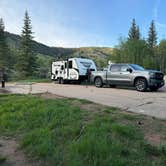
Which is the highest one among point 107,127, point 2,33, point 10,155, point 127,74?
point 2,33

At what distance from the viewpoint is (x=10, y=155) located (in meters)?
4.27

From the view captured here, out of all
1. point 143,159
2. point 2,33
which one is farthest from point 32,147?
point 2,33

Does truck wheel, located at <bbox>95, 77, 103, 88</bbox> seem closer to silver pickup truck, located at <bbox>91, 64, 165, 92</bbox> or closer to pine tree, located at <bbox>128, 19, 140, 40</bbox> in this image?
silver pickup truck, located at <bbox>91, 64, 165, 92</bbox>

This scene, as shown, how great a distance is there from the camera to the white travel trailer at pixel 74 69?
1991 cm

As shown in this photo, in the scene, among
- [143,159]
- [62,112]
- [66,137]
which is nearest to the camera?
[143,159]

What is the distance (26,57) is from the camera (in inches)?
1753

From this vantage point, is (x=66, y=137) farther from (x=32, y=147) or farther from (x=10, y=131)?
(x=10, y=131)

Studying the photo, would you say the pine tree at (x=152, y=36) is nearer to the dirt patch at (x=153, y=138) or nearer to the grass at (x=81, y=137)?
the grass at (x=81, y=137)

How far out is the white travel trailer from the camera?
19906 millimetres

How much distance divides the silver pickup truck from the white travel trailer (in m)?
2.48

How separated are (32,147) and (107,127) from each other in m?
1.72

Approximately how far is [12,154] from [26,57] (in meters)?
41.8

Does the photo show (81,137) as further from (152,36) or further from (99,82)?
(152,36)

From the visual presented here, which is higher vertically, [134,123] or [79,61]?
[79,61]
